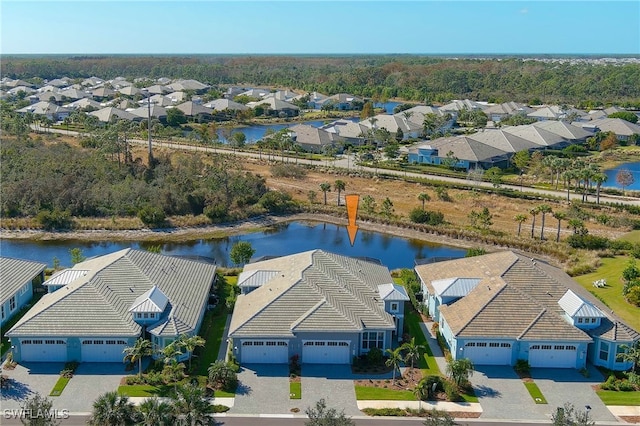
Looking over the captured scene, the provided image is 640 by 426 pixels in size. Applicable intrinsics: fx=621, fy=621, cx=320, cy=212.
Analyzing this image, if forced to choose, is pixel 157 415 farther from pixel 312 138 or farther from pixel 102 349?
pixel 312 138

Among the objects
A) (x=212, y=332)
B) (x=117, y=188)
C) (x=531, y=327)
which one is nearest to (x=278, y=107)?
(x=117, y=188)

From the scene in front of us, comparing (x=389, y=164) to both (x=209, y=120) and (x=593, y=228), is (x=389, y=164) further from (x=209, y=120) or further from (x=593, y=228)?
(x=209, y=120)

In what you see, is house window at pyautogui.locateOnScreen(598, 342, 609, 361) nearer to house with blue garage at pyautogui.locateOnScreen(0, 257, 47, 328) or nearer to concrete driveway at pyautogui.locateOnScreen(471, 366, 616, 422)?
concrete driveway at pyautogui.locateOnScreen(471, 366, 616, 422)

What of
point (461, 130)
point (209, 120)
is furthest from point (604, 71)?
point (209, 120)

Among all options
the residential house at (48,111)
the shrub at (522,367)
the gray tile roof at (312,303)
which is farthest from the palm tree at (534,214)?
the residential house at (48,111)

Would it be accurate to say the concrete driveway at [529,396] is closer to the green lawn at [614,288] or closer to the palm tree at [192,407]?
the green lawn at [614,288]

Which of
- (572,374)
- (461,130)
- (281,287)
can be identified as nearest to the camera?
(572,374)

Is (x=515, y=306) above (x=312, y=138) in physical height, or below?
below
